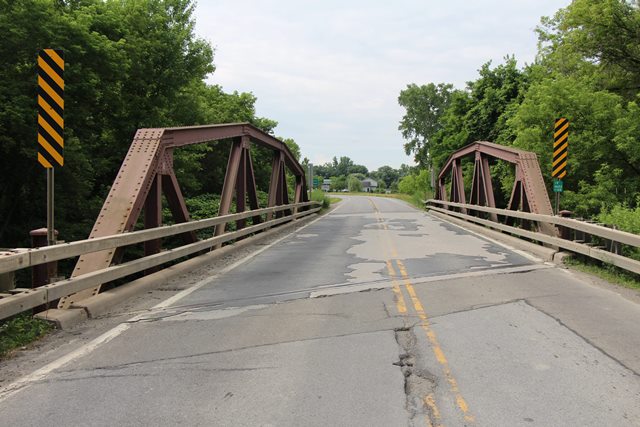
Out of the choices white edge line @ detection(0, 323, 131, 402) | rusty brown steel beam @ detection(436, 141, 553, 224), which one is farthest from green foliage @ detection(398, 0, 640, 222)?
white edge line @ detection(0, 323, 131, 402)

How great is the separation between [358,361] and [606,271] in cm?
693

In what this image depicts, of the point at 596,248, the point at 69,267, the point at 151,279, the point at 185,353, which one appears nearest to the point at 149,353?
the point at 185,353

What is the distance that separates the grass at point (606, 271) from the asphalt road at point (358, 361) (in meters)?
0.63

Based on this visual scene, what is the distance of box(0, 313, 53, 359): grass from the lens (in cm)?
507

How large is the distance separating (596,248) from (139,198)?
8.40 meters

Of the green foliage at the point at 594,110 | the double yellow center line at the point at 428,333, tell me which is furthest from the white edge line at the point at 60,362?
the green foliage at the point at 594,110

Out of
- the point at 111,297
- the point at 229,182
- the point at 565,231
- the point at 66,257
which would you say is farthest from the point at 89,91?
the point at 565,231

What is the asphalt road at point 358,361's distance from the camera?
3.67m

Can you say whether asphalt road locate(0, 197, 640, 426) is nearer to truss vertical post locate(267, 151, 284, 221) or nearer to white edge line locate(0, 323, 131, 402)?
white edge line locate(0, 323, 131, 402)

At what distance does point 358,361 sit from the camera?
185 inches

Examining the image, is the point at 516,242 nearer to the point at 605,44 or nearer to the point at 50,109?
the point at 605,44

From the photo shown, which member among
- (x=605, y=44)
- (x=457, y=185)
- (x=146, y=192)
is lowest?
(x=146, y=192)

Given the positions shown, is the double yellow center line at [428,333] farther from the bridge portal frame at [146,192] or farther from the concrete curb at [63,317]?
the bridge portal frame at [146,192]

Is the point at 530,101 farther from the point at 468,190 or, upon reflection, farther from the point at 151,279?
the point at 151,279
